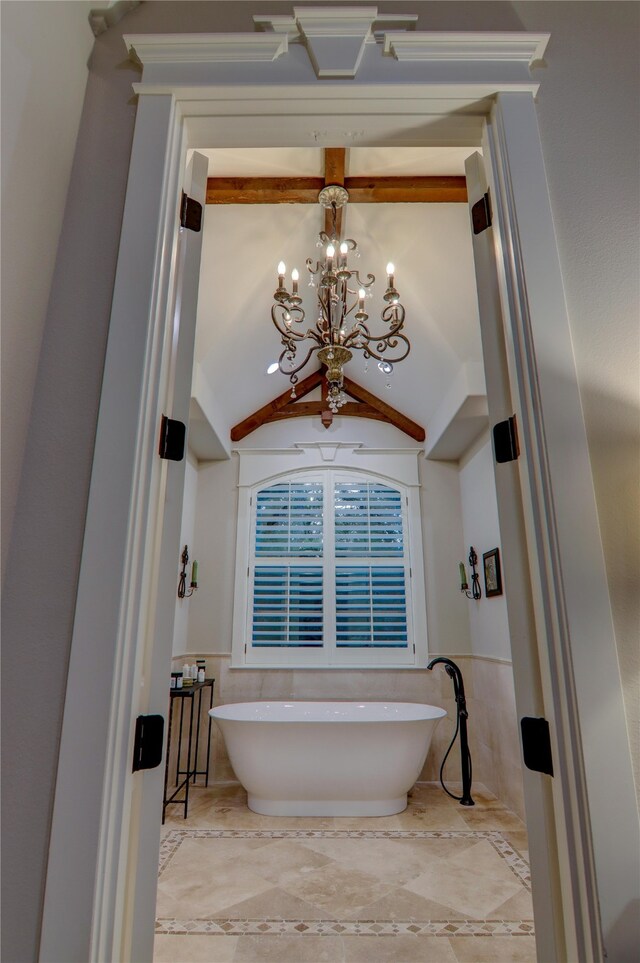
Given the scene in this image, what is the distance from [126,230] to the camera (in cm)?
119

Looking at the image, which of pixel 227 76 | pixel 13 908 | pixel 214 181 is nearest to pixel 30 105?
pixel 227 76

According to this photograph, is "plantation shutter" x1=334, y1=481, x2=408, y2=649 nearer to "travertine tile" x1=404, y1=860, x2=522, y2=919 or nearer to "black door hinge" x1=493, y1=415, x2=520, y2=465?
"travertine tile" x1=404, y1=860, x2=522, y2=919

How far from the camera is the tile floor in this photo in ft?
6.82

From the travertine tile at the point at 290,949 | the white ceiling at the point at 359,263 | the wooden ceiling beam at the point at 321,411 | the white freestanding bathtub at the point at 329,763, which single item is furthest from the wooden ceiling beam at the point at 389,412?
the travertine tile at the point at 290,949

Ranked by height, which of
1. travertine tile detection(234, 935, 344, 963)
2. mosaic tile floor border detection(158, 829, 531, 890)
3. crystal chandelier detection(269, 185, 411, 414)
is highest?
crystal chandelier detection(269, 185, 411, 414)

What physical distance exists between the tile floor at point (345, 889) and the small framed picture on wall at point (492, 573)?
1480mm

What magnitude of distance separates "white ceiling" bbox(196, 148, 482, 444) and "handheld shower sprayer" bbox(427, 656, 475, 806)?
2229mm

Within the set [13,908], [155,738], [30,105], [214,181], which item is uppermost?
[214,181]

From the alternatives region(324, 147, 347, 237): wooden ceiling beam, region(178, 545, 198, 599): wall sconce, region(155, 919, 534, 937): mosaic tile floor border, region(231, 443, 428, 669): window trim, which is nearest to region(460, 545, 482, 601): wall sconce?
region(231, 443, 428, 669): window trim

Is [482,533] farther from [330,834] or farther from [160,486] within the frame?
[160,486]

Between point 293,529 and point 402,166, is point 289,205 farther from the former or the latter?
point 293,529

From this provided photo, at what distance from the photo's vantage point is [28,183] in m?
1.08

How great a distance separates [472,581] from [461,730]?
1.18m

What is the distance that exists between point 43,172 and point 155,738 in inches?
45.8
